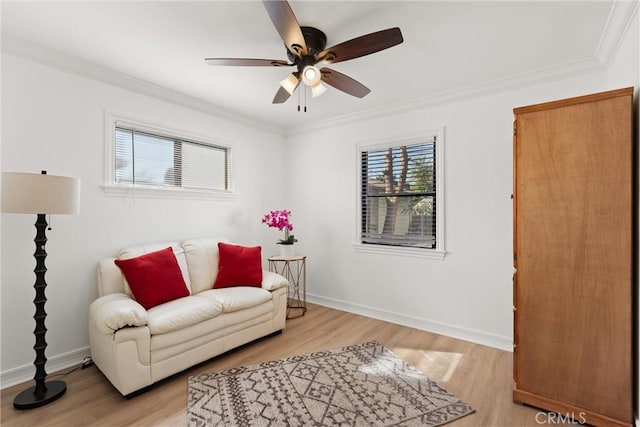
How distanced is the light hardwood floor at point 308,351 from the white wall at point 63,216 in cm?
42

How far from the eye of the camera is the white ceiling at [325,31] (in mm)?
1878

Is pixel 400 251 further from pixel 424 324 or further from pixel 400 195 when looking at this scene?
pixel 424 324

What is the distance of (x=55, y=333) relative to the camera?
2.48 meters

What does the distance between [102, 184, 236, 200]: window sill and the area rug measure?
1.78 metres

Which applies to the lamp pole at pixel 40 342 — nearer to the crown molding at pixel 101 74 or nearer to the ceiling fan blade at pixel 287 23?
the crown molding at pixel 101 74

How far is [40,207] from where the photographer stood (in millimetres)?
1953

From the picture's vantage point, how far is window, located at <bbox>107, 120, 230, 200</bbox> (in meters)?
2.90

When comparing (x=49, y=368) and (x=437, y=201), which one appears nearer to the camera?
(x=49, y=368)

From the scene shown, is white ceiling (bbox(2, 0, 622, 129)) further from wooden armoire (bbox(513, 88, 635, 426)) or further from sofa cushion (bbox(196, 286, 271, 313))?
sofa cushion (bbox(196, 286, 271, 313))

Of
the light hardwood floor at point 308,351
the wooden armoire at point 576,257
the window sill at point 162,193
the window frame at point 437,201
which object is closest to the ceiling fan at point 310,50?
the wooden armoire at point 576,257

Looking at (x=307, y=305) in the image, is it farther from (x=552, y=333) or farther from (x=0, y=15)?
(x=0, y=15)

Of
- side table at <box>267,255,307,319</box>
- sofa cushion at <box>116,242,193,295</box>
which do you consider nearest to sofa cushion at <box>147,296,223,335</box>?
sofa cushion at <box>116,242,193,295</box>

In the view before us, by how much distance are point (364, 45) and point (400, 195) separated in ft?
6.76

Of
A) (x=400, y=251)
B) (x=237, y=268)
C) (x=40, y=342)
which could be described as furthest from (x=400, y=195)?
(x=40, y=342)
